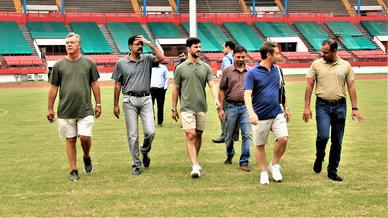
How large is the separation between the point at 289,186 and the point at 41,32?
45.6 meters

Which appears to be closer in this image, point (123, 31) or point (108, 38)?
point (108, 38)

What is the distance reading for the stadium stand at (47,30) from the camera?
49.5 metres

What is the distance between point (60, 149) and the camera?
11172mm

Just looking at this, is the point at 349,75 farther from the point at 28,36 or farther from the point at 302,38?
the point at 302,38

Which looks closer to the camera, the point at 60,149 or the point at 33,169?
the point at 33,169

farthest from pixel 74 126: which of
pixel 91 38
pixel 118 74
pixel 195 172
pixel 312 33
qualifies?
pixel 312 33

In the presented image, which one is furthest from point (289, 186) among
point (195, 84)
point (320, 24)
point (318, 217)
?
point (320, 24)

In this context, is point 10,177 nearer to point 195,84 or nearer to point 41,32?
point 195,84

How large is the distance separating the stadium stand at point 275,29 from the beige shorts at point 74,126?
4848 centimetres

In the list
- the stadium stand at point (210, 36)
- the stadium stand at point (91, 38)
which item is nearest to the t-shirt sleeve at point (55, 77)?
the stadium stand at point (91, 38)

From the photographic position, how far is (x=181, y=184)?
7.73 metres

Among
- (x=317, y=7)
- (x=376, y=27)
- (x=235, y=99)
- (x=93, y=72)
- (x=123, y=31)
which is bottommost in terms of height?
(x=123, y=31)

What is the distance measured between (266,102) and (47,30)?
45.4 metres

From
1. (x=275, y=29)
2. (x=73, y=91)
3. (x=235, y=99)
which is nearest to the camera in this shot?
(x=73, y=91)
